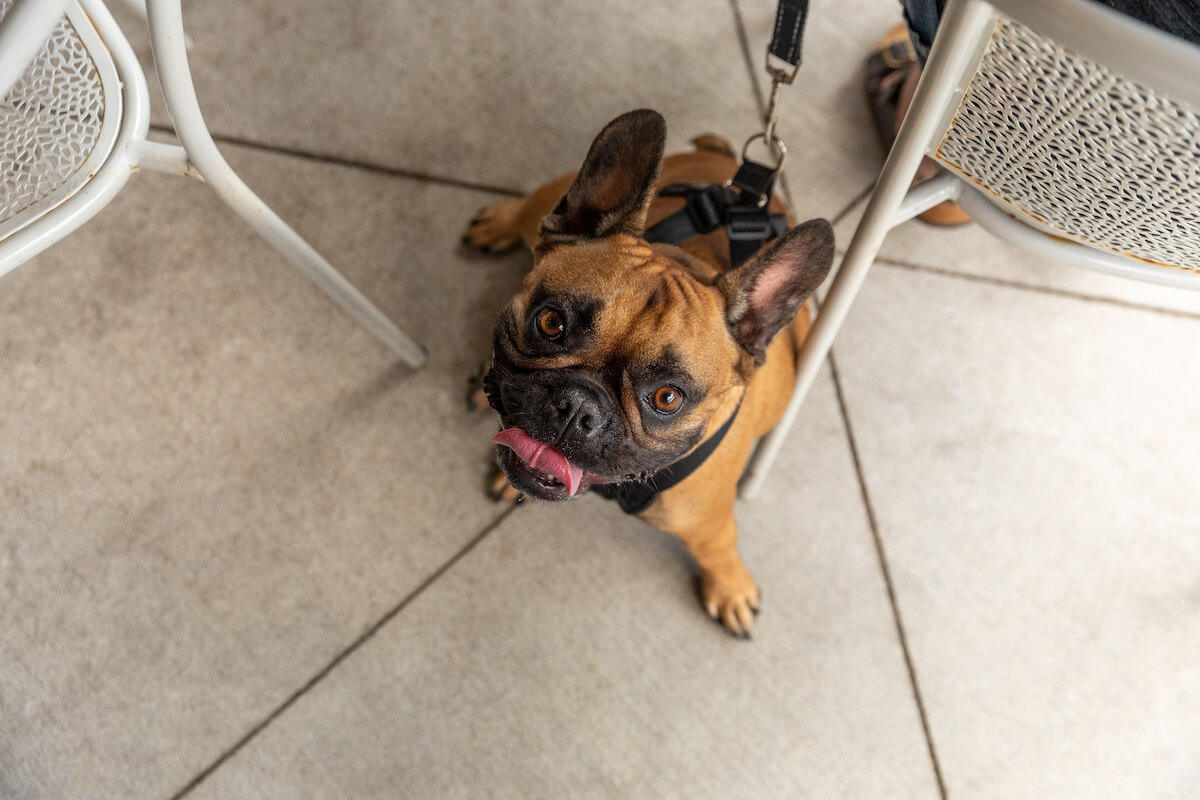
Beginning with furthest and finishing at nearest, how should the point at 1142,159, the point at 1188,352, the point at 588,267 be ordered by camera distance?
1. the point at 1188,352
2. the point at 588,267
3. the point at 1142,159

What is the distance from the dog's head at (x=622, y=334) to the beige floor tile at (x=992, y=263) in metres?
1.41

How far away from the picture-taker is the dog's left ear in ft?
5.15

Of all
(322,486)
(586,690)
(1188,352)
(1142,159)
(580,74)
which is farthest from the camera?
(580,74)

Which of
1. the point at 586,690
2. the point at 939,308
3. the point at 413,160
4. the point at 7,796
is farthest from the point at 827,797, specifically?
the point at 413,160

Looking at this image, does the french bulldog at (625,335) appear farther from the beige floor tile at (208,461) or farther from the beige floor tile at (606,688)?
the beige floor tile at (208,461)

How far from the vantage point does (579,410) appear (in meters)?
1.54

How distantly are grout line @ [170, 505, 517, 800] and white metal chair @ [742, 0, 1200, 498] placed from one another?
4.83 ft

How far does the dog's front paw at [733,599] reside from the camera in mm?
2395

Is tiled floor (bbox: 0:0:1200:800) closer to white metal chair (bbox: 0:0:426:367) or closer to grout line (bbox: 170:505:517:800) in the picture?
grout line (bbox: 170:505:517:800)

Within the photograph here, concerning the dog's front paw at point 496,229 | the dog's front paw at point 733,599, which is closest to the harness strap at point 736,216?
the dog's front paw at point 496,229

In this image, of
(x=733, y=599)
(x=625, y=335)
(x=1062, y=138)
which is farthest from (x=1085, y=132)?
(x=733, y=599)

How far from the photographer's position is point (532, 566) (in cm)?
251

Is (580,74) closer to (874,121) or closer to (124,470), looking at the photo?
(874,121)

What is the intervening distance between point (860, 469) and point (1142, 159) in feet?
5.31
